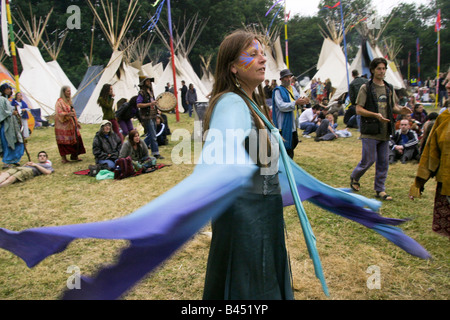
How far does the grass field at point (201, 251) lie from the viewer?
111 inches

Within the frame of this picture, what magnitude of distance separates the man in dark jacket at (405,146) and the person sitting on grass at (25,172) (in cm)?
710

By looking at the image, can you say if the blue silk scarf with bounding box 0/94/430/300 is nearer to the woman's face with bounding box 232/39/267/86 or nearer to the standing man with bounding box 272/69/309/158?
the woman's face with bounding box 232/39/267/86

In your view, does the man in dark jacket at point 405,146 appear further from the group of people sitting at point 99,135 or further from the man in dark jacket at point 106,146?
the man in dark jacket at point 106,146

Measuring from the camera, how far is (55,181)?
654 centimetres

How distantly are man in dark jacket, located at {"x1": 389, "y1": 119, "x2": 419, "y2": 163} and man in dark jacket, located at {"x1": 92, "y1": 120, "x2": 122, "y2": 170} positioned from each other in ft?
18.7

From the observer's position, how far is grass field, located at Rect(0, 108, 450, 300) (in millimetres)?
2818

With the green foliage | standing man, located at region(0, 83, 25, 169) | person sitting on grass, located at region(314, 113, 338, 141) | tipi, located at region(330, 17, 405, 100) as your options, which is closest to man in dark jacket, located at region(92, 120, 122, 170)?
standing man, located at region(0, 83, 25, 169)

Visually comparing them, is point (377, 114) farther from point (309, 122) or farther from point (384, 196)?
point (309, 122)

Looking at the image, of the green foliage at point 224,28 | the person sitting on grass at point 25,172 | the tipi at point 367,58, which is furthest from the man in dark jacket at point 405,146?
the green foliage at point 224,28

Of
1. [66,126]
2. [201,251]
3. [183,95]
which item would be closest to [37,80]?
[183,95]

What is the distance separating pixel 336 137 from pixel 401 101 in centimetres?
499

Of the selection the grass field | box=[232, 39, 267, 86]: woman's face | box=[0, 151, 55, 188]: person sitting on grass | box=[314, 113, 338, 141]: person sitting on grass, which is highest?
box=[232, 39, 267, 86]: woman's face
